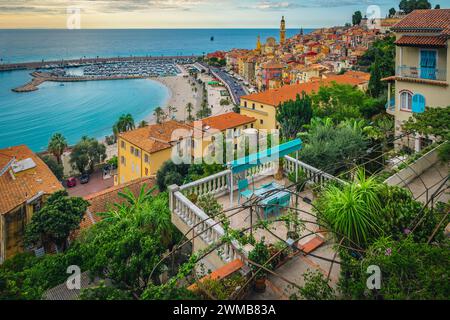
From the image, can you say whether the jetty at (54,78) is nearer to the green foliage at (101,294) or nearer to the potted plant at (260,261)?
the potted plant at (260,261)

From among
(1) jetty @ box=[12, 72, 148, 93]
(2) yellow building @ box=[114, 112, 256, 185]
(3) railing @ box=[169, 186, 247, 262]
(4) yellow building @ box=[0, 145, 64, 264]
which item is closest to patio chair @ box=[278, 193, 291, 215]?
(3) railing @ box=[169, 186, 247, 262]

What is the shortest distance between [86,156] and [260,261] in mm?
38419

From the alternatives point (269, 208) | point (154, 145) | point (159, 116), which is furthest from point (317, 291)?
point (159, 116)

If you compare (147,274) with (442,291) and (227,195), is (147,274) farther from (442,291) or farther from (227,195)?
(442,291)

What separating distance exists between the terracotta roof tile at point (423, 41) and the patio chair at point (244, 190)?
9852 mm

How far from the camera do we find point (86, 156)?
3988 centimetres

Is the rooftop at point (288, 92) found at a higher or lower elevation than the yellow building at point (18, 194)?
higher

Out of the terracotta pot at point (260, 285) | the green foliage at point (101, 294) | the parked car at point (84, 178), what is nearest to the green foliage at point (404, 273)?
the terracotta pot at point (260, 285)

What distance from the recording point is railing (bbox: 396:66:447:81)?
44.8 feet

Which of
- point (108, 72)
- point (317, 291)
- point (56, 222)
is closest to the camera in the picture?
point (317, 291)

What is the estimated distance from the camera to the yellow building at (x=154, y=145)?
1138 inches

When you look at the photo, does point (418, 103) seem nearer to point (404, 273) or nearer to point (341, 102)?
point (341, 102)
